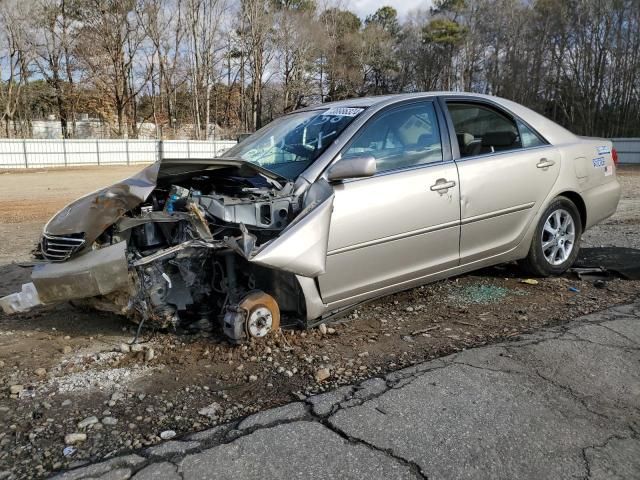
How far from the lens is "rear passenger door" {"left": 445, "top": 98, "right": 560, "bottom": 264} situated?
13.8 feet

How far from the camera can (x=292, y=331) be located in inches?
149

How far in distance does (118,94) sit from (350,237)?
4082 cm

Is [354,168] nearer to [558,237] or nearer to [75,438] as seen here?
[75,438]

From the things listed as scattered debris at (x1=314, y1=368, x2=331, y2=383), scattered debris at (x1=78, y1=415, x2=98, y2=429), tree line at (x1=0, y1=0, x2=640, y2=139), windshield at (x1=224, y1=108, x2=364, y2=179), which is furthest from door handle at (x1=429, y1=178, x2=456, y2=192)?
tree line at (x1=0, y1=0, x2=640, y2=139)

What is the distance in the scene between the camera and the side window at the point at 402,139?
3.89m

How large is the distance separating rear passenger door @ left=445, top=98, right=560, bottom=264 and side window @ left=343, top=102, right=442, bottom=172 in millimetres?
206

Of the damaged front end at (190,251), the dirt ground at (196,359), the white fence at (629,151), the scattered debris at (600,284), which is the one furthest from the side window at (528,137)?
the white fence at (629,151)

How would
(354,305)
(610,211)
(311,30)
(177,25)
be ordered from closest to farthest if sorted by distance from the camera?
(354,305) → (610,211) → (177,25) → (311,30)

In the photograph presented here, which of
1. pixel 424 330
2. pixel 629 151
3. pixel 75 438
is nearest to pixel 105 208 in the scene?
pixel 75 438

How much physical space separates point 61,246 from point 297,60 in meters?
45.3

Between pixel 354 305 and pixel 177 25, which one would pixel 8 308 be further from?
pixel 177 25

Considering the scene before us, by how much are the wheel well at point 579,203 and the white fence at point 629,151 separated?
2634 centimetres

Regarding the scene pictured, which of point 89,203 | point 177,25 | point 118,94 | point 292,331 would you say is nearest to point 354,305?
point 292,331

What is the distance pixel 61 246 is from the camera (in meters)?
3.35
